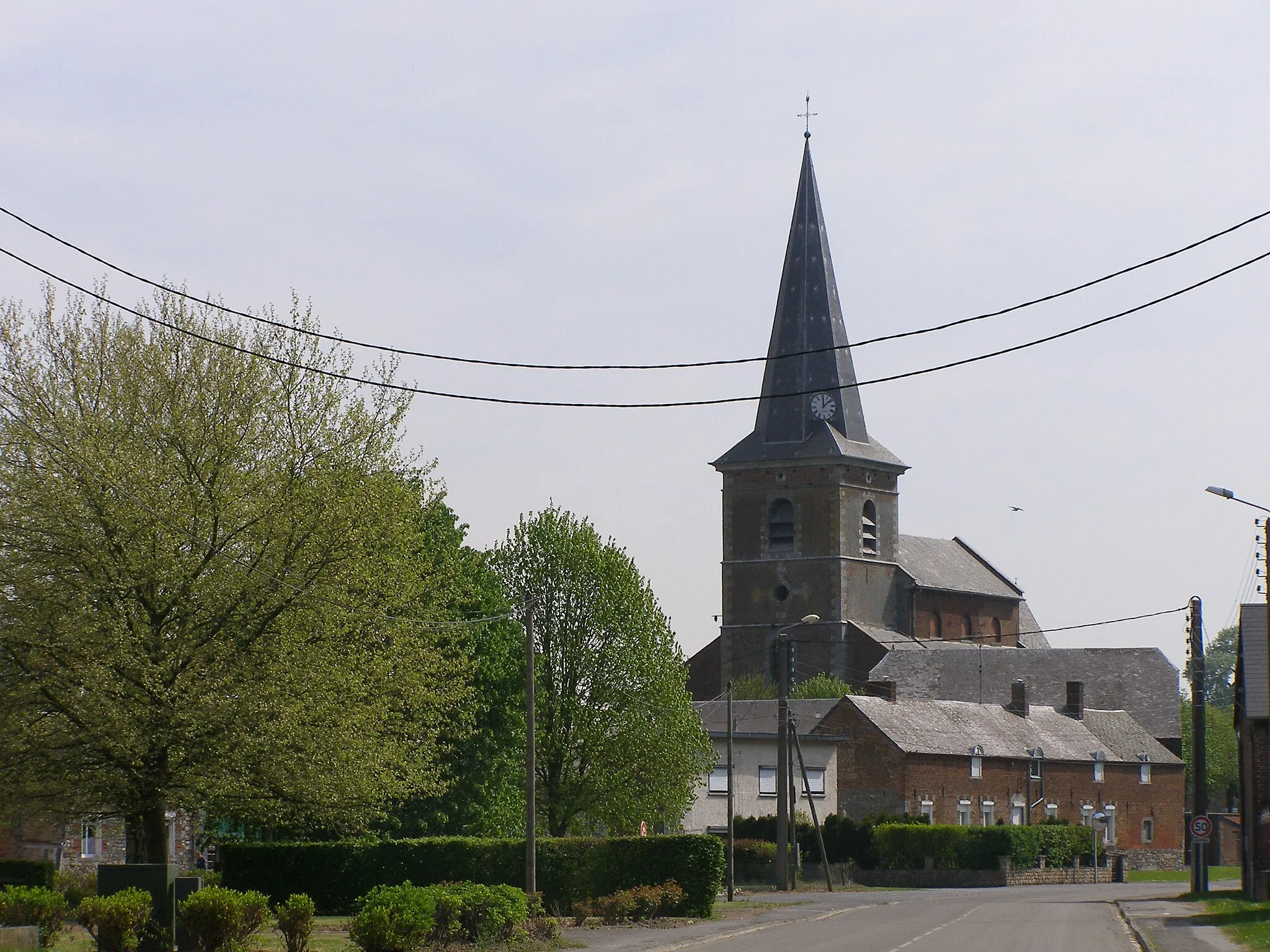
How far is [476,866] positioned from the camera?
35562mm

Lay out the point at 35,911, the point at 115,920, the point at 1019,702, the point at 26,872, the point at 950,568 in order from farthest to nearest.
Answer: the point at 950,568 → the point at 1019,702 → the point at 26,872 → the point at 35,911 → the point at 115,920

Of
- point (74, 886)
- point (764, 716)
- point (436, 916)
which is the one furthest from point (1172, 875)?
point (436, 916)

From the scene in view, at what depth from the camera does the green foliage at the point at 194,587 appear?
28.8m

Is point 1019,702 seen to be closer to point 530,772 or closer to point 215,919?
point 530,772

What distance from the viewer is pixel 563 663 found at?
5125cm

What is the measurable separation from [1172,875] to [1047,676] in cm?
2266

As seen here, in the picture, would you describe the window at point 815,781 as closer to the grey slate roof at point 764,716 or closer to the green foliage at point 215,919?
the grey slate roof at point 764,716

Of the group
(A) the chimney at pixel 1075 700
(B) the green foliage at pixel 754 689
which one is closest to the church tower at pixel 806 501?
(B) the green foliage at pixel 754 689

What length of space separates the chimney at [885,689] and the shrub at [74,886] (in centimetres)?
3994

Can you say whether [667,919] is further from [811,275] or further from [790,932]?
[811,275]

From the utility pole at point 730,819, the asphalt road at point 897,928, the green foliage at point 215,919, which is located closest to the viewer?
the green foliage at point 215,919

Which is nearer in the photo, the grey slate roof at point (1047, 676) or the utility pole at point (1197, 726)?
the utility pole at point (1197, 726)

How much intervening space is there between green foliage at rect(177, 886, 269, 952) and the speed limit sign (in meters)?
27.5

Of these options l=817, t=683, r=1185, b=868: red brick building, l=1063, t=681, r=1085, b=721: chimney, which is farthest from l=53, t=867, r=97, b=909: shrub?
l=1063, t=681, r=1085, b=721: chimney
